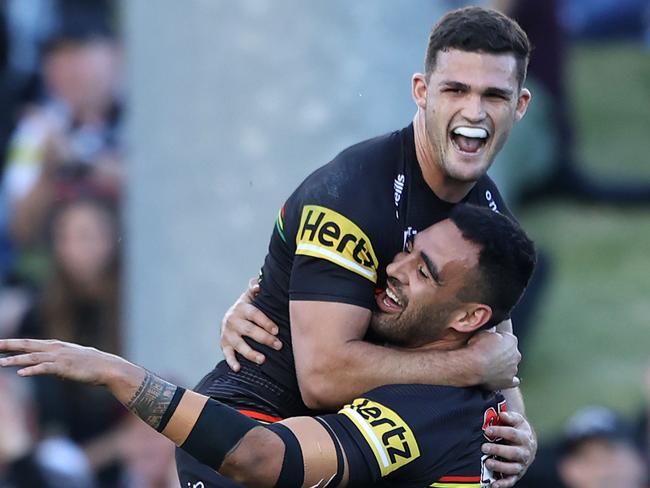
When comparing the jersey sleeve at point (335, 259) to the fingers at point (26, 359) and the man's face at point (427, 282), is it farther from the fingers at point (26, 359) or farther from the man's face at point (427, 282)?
the fingers at point (26, 359)

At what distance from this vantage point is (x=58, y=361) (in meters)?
4.26

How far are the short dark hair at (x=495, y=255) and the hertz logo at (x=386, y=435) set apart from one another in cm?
47

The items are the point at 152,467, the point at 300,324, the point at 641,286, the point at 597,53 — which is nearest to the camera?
the point at 300,324

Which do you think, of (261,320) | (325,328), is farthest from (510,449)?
(261,320)

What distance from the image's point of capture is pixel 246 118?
28.7 ft

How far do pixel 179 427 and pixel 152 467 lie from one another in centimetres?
489

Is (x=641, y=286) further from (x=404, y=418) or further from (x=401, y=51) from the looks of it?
(x=404, y=418)

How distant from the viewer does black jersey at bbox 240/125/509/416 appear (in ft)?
15.9

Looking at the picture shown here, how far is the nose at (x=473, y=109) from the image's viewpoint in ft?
16.2

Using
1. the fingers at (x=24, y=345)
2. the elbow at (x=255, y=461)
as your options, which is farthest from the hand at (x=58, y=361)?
the elbow at (x=255, y=461)

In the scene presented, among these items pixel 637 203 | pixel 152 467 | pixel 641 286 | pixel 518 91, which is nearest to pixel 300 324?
pixel 518 91

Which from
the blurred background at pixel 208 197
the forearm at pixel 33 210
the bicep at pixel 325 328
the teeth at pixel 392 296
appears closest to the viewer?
the bicep at pixel 325 328

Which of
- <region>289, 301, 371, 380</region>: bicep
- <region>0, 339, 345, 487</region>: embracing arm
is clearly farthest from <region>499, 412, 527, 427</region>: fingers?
<region>0, 339, 345, 487</region>: embracing arm

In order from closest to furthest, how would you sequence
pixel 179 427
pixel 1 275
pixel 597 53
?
pixel 179 427 → pixel 1 275 → pixel 597 53
